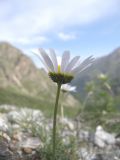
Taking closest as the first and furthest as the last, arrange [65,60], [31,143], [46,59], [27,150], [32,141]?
[46,59], [65,60], [27,150], [31,143], [32,141]

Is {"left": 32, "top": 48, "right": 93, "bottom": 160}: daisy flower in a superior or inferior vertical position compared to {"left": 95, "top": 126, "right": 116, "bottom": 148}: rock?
inferior

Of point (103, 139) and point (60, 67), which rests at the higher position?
point (103, 139)

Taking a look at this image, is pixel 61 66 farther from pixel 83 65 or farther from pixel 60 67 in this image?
pixel 83 65

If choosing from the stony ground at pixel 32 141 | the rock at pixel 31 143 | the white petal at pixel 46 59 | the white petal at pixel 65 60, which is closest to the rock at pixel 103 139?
the stony ground at pixel 32 141

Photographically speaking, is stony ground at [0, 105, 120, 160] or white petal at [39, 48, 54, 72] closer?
white petal at [39, 48, 54, 72]

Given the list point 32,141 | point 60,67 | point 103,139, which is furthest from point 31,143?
point 103,139

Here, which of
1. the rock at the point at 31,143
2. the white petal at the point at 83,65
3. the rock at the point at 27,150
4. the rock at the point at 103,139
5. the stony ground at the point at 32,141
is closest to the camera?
the white petal at the point at 83,65

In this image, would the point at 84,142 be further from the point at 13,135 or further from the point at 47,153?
the point at 47,153

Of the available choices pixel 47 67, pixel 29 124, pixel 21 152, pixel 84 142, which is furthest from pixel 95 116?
pixel 47 67

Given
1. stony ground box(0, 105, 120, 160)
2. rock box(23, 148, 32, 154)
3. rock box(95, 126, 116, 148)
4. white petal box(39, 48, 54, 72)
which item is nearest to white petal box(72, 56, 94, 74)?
white petal box(39, 48, 54, 72)

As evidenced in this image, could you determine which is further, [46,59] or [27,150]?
[27,150]

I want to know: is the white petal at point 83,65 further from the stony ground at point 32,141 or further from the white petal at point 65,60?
the stony ground at point 32,141

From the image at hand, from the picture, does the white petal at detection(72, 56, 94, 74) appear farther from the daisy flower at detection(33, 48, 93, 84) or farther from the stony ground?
the stony ground
